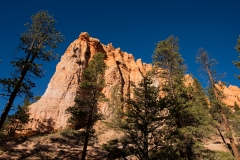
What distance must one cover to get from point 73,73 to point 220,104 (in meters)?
30.2

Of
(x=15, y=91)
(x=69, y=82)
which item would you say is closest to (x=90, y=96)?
(x=15, y=91)

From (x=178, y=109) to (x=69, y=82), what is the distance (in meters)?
27.6

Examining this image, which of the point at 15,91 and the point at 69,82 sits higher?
the point at 69,82

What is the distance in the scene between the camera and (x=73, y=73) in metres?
38.3

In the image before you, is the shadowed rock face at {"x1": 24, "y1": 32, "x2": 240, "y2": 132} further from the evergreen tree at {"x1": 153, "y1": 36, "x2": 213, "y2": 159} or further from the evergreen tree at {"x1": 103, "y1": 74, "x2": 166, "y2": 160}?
the evergreen tree at {"x1": 103, "y1": 74, "x2": 166, "y2": 160}

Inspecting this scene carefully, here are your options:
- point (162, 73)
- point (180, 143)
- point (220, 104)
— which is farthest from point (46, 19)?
point (220, 104)

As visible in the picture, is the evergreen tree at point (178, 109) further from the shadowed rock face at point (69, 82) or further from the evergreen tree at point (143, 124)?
the shadowed rock face at point (69, 82)

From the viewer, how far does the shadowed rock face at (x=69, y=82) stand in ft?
96.5

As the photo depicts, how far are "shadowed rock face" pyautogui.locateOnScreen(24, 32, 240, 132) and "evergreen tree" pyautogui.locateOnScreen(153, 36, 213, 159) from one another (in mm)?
2179

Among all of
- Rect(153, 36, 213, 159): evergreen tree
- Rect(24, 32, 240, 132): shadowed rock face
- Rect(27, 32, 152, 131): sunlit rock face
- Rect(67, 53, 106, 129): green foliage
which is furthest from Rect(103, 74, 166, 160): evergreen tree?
Rect(27, 32, 152, 131): sunlit rock face

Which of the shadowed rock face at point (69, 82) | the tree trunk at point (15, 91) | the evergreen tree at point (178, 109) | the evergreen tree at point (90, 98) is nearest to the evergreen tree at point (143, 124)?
the evergreen tree at point (178, 109)

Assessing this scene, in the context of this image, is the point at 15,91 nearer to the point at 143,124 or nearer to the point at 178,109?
the point at 143,124

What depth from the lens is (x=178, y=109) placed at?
1434 centimetres

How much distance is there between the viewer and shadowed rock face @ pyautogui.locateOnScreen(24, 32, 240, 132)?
96.5 ft
